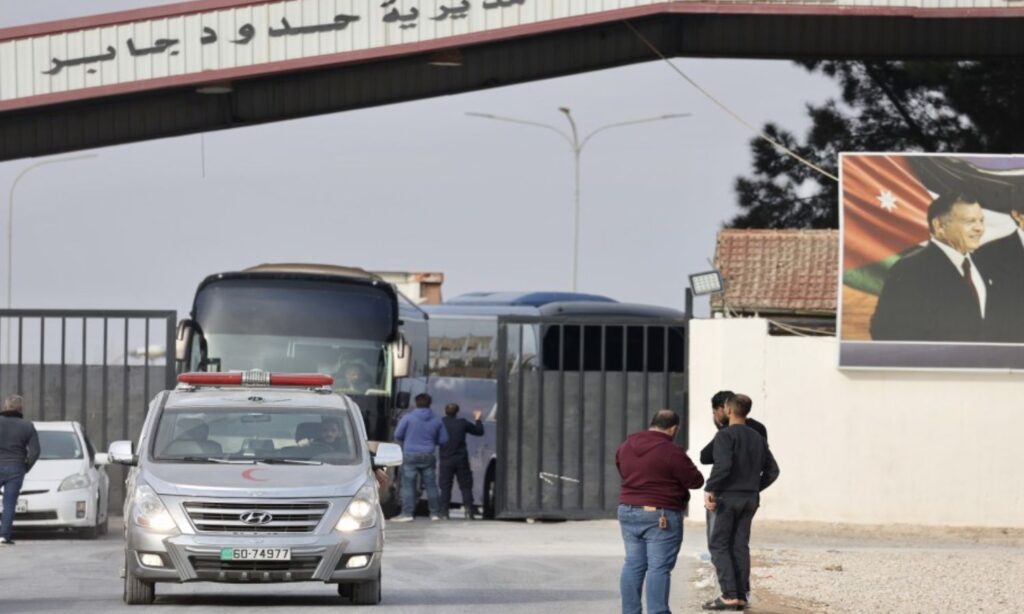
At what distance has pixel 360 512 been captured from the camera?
16516 mm

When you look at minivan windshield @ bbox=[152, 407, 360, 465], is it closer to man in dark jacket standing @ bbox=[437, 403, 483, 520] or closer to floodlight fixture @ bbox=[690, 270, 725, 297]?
floodlight fixture @ bbox=[690, 270, 725, 297]

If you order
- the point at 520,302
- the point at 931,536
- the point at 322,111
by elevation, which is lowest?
the point at 931,536

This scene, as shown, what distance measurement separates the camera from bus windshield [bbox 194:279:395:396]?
97.3ft

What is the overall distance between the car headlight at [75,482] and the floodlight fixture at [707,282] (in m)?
7.99

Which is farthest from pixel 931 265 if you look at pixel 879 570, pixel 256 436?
pixel 256 436

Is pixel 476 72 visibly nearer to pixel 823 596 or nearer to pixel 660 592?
pixel 823 596

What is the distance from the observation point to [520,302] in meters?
44.2

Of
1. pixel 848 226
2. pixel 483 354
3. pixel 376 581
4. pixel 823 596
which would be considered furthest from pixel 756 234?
pixel 376 581

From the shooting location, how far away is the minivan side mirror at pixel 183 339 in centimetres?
2920

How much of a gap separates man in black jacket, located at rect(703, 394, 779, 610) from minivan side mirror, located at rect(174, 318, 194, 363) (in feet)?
44.5

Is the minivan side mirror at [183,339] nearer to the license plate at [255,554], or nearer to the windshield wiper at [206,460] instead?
the windshield wiper at [206,460]

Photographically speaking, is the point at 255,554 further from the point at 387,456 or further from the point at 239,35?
the point at 239,35

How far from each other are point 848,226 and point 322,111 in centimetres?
928

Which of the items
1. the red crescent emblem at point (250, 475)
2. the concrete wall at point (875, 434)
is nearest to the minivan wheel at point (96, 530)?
the concrete wall at point (875, 434)
